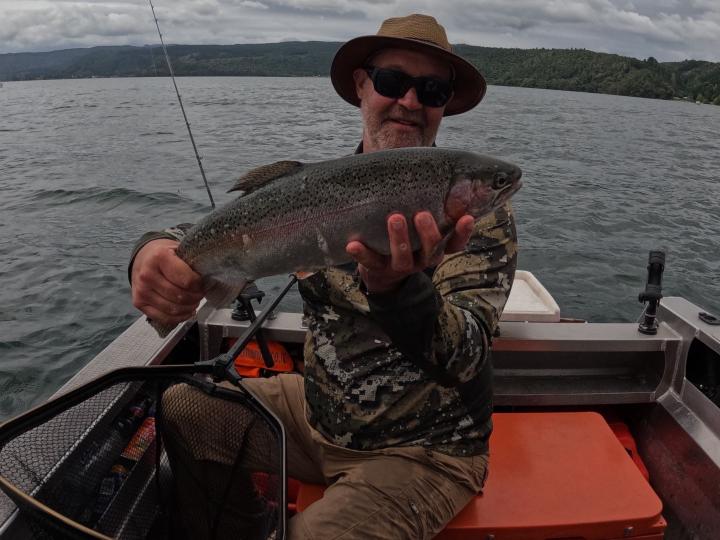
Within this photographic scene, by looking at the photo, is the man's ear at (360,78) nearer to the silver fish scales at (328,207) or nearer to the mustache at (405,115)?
the mustache at (405,115)

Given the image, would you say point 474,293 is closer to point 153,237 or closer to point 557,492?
point 557,492

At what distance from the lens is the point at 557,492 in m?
3.26

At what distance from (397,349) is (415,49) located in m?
1.90

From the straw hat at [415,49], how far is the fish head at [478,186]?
1167mm

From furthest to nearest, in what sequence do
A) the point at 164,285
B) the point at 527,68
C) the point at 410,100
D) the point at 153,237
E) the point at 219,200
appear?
the point at 527,68 → the point at 219,200 → the point at 410,100 → the point at 153,237 → the point at 164,285

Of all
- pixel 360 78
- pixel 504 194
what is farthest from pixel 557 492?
pixel 360 78

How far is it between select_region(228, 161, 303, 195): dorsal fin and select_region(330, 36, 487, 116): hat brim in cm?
126

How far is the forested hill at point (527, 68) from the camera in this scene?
97.4 metres

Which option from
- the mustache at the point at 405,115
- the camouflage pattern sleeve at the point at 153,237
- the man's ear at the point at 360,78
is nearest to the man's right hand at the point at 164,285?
the camouflage pattern sleeve at the point at 153,237

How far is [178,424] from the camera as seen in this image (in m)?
3.23

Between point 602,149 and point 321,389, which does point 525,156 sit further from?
point 321,389

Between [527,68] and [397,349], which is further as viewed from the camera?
[527,68]

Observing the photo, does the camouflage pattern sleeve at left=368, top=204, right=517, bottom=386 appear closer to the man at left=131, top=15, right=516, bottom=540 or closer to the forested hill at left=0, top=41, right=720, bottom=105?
the man at left=131, top=15, right=516, bottom=540

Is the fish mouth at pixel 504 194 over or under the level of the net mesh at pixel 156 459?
over
